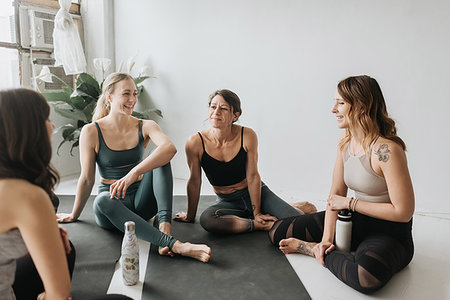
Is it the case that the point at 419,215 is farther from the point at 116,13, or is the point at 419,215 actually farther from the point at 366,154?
the point at 116,13

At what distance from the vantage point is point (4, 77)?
3471 millimetres

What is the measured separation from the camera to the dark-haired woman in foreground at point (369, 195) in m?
1.79

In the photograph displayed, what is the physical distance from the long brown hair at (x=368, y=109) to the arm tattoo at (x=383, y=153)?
0.06m

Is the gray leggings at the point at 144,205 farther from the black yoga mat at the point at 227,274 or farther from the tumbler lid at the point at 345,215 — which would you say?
the tumbler lid at the point at 345,215

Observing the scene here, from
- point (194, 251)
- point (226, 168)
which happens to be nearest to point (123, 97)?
point (226, 168)

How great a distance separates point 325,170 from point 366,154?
138 centimetres

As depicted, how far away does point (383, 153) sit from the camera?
1834 millimetres

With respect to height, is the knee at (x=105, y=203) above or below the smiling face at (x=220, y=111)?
below

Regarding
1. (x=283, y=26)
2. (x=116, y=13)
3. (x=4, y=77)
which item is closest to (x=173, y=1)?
(x=116, y=13)

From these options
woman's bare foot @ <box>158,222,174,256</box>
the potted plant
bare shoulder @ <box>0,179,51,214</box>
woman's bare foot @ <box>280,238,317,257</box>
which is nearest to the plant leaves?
the potted plant

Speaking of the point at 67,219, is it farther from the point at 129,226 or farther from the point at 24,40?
the point at 24,40

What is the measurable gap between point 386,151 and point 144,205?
1387mm

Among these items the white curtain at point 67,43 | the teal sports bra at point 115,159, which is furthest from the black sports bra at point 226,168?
the white curtain at point 67,43

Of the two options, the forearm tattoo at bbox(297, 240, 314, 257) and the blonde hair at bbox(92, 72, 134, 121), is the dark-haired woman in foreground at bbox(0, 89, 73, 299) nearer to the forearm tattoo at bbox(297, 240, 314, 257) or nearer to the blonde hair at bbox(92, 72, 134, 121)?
the blonde hair at bbox(92, 72, 134, 121)
